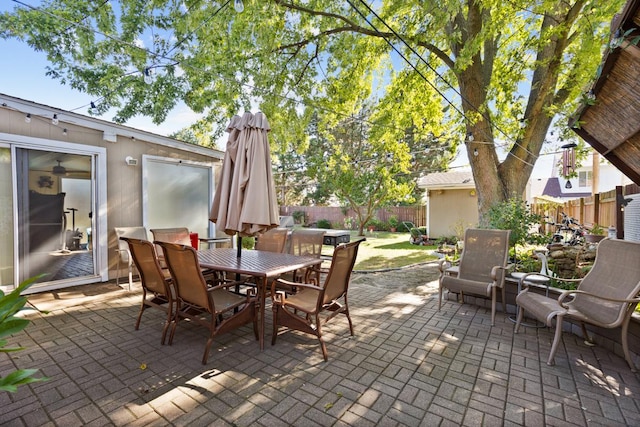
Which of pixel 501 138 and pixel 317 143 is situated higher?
pixel 317 143

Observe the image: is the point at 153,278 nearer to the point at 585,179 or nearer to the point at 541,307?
the point at 541,307

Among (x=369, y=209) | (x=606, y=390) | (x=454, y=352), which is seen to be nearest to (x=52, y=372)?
(x=454, y=352)

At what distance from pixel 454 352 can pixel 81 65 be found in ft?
33.9

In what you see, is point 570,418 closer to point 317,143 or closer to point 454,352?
point 454,352

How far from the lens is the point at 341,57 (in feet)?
23.0

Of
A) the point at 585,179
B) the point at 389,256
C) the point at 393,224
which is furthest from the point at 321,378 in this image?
the point at 585,179

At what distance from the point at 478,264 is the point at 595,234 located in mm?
3514

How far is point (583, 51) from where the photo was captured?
17.1ft

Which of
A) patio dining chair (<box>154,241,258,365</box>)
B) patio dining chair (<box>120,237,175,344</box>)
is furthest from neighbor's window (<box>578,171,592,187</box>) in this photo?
patio dining chair (<box>120,237,175,344</box>)

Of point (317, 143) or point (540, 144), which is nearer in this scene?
point (540, 144)

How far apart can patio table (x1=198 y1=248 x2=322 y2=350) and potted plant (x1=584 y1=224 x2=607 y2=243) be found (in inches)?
212

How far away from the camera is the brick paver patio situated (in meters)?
2.12

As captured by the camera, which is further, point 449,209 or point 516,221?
point 449,209

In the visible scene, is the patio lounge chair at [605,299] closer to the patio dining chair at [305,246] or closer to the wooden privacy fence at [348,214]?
the patio dining chair at [305,246]
